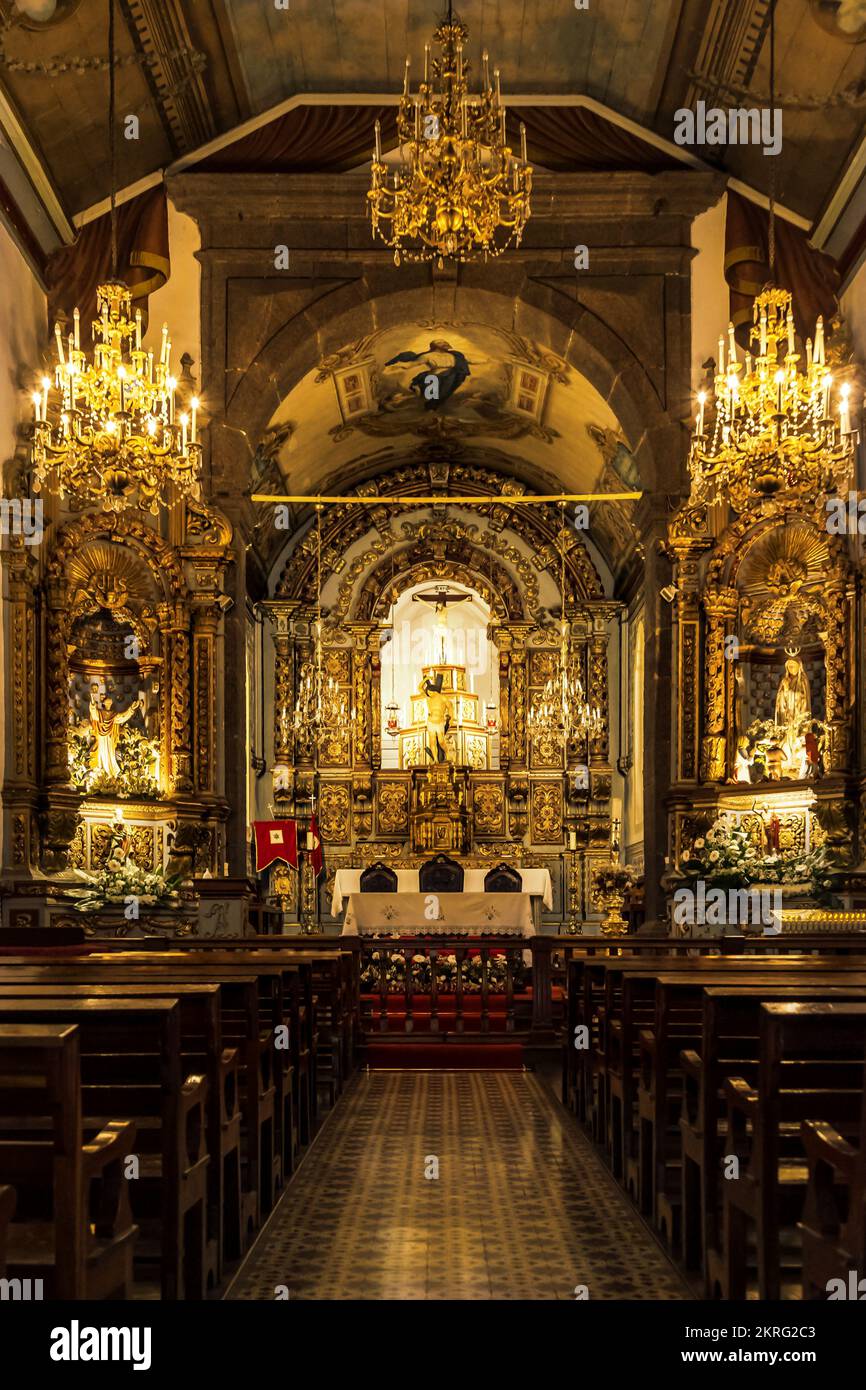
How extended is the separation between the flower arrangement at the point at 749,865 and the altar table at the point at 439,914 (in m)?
1.60

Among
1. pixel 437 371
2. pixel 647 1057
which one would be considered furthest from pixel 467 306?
pixel 647 1057

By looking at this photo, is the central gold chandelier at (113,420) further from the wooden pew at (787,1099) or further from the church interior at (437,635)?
the wooden pew at (787,1099)

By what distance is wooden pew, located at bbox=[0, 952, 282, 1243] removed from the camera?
5621mm

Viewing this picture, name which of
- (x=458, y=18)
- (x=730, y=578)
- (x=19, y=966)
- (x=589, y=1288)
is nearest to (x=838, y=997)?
(x=589, y=1288)

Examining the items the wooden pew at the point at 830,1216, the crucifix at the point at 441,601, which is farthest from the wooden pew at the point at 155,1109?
the crucifix at the point at 441,601

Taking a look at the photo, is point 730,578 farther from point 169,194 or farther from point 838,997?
point 838,997

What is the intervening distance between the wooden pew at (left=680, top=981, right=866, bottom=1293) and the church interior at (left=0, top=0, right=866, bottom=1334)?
21mm

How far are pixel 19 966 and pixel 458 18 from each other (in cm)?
1061

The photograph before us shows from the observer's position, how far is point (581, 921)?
21547 mm

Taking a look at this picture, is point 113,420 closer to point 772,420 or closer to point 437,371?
point 772,420

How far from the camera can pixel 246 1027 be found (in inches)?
236

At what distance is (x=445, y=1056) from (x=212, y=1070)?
21.1 ft

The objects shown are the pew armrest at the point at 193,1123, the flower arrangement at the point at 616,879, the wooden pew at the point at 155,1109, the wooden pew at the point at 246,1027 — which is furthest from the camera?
the flower arrangement at the point at 616,879

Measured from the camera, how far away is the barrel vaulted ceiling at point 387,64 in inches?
499
